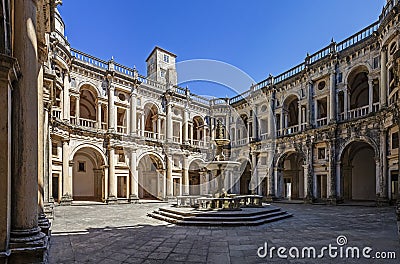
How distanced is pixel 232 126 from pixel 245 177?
643 centimetres

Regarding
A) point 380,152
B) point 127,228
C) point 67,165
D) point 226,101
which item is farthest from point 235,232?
point 226,101

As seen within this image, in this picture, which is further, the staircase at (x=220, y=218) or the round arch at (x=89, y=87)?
the round arch at (x=89, y=87)

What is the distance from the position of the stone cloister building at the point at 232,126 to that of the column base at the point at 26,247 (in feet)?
8.20

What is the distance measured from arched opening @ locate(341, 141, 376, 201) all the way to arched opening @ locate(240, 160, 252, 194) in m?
10.3

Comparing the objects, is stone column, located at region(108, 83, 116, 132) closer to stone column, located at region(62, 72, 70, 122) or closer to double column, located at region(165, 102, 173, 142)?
stone column, located at region(62, 72, 70, 122)

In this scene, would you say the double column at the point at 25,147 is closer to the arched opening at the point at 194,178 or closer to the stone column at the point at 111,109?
the stone column at the point at 111,109

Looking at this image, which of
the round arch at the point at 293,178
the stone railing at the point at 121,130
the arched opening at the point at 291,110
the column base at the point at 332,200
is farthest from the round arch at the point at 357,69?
the stone railing at the point at 121,130

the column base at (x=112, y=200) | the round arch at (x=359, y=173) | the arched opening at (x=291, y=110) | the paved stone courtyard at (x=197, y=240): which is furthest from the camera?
the arched opening at (x=291, y=110)

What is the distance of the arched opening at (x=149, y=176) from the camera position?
27672mm

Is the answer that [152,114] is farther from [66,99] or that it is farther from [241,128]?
[241,128]

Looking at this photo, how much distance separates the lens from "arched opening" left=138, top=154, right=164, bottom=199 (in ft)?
90.8

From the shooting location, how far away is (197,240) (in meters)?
8.34

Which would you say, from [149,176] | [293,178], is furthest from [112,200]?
[293,178]

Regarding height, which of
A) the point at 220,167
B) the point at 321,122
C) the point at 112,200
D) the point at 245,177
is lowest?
the point at 112,200
